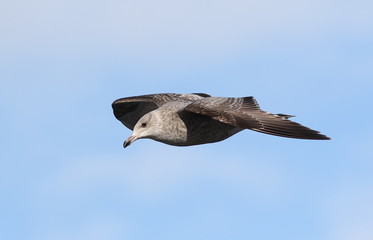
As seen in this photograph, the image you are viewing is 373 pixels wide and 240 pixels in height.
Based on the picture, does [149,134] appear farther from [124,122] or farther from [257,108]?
[124,122]

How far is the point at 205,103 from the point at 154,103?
287cm

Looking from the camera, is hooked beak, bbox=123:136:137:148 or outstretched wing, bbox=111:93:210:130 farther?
outstretched wing, bbox=111:93:210:130

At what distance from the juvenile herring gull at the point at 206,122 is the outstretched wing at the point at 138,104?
1151 mm

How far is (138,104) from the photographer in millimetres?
19844

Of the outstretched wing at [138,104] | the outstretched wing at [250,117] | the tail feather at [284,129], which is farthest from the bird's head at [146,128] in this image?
the outstretched wing at [138,104]

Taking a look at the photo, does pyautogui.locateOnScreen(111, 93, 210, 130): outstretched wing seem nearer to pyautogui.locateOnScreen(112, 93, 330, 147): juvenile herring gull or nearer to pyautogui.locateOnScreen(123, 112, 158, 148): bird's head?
pyautogui.locateOnScreen(112, 93, 330, 147): juvenile herring gull

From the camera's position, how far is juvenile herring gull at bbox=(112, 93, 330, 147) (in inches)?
599

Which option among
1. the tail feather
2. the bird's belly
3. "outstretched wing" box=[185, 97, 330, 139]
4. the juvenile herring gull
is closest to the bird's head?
the juvenile herring gull

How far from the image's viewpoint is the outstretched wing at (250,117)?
14.6 metres

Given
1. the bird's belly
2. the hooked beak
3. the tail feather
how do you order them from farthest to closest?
the bird's belly < the hooked beak < the tail feather

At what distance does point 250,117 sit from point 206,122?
1344mm

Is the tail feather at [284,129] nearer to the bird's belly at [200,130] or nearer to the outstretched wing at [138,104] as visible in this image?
the bird's belly at [200,130]

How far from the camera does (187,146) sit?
55.6ft

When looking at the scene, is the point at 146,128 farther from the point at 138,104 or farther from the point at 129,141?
the point at 138,104
